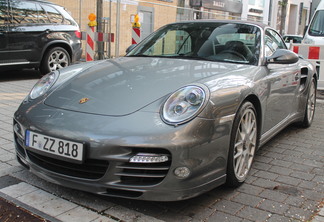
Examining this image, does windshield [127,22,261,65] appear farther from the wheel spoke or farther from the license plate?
the license plate

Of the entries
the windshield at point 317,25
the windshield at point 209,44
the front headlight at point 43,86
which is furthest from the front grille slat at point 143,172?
the windshield at point 317,25

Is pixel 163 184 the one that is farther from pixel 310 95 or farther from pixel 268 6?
pixel 268 6

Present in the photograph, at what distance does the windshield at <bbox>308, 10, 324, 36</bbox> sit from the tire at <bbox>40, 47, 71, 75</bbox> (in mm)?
6332

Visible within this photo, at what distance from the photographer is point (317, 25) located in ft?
33.3

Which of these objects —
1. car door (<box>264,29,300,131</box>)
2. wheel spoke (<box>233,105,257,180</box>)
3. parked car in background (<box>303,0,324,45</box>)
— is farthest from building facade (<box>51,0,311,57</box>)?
wheel spoke (<box>233,105,257,180</box>)

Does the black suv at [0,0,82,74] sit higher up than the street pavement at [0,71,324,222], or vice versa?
the black suv at [0,0,82,74]

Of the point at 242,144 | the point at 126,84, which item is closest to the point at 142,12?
the point at 126,84

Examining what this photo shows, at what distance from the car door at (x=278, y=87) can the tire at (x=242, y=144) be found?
0.36 meters

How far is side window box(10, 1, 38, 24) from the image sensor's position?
7.65 meters

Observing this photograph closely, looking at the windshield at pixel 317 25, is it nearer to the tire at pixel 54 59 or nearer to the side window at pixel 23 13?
the tire at pixel 54 59

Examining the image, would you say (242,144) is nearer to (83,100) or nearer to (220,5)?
(83,100)

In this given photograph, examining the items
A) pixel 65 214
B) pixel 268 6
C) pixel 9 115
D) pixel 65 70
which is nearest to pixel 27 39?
pixel 9 115

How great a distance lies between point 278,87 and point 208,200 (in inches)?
59.2

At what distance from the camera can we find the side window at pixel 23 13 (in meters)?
7.65
